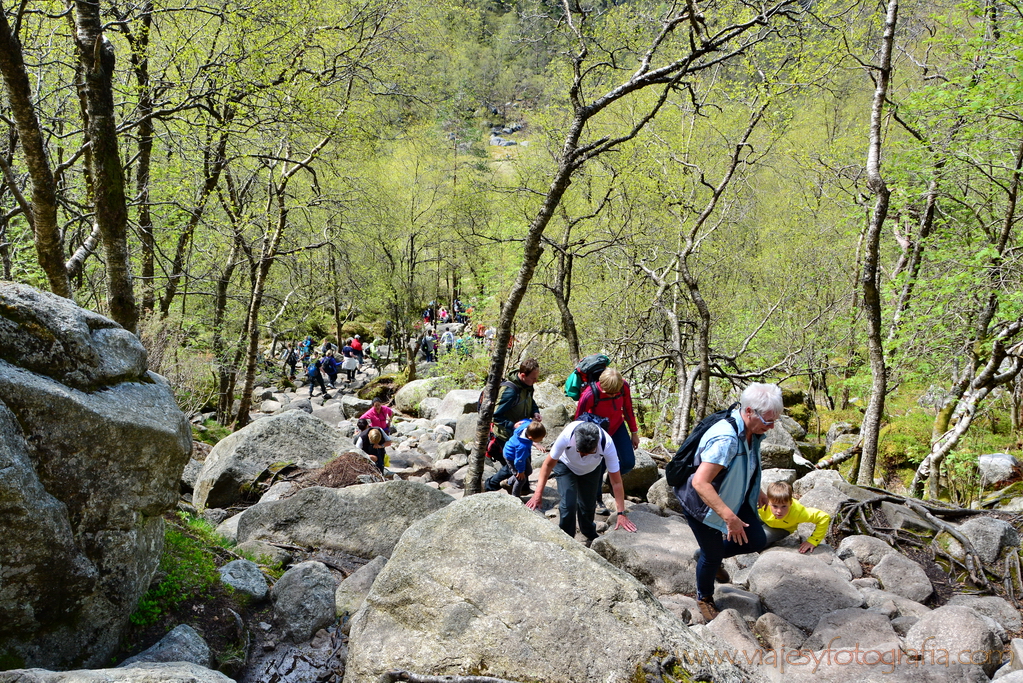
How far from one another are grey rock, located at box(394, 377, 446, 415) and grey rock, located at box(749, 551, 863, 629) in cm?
1545

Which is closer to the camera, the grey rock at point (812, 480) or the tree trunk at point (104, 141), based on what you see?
the tree trunk at point (104, 141)

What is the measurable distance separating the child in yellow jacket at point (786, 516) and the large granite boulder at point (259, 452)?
5953mm

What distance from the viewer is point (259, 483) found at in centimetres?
807

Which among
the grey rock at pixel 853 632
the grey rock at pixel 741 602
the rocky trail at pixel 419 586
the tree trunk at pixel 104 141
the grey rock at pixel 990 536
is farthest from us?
the grey rock at pixel 990 536

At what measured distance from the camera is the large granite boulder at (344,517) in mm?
5832

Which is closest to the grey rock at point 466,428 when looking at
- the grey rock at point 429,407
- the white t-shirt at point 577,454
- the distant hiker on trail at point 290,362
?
the grey rock at point 429,407

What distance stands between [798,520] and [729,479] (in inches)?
71.2

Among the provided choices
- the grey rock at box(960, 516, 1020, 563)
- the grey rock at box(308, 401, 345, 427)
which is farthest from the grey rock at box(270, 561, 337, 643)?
the grey rock at box(308, 401, 345, 427)

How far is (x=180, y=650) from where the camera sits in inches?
135

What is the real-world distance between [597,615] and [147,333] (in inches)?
418

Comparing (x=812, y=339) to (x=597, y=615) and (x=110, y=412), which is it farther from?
Result: (x=110, y=412)

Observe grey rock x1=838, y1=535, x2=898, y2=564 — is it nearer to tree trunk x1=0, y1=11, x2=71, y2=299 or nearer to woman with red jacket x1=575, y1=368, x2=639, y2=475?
woman with red jacket x1=575, y1=368, x2=639, y2=475

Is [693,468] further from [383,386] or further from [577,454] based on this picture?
[383,386]

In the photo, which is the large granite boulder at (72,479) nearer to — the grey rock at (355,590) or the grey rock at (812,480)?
the grey rock at (355,590)
